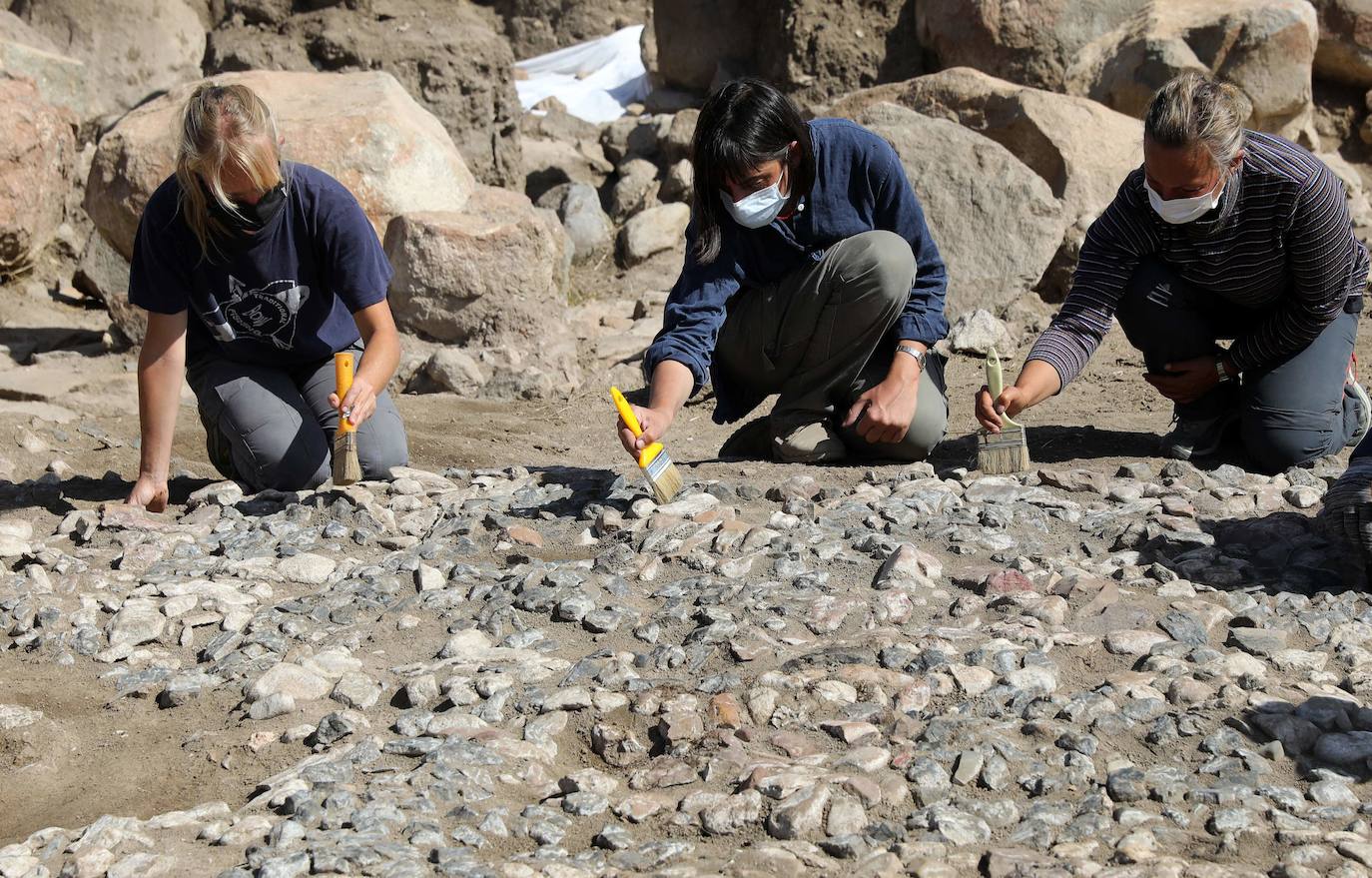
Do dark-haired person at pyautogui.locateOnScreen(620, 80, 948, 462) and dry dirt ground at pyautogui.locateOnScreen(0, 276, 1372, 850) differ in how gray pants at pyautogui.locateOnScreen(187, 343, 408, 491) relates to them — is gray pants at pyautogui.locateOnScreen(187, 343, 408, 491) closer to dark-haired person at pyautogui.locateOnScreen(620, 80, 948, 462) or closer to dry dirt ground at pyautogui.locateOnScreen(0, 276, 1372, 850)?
dry dirt ground at pyautogui.locateOnScreen(0, 276, 1372, 850)

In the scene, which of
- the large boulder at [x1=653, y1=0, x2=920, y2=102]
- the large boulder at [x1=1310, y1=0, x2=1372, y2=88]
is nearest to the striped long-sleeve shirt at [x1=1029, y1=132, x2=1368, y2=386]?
the large boulder at [x1=653, y1=0, x2=920, y2=102]

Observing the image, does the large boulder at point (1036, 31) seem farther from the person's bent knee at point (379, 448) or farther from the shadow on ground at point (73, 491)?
the shadow on ground at point (73, 491)

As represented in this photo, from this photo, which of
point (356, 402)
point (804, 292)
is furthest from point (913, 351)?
point (356, 402)

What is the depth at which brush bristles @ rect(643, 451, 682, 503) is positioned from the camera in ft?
11.3

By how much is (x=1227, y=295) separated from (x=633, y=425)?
182cm

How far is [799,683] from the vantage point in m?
2.52

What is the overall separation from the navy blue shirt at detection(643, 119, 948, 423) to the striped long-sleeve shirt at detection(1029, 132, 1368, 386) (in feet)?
1.35

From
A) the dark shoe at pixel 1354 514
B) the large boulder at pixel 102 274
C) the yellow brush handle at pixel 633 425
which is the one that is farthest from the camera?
the large boulder at pixel 102 274

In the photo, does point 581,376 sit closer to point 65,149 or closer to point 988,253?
point 988,253

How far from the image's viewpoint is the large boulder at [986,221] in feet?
20.8

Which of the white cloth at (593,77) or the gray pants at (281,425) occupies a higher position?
the gray pants at (281,425)

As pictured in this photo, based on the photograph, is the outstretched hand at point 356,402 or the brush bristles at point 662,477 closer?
the brush bristles at point 662,477

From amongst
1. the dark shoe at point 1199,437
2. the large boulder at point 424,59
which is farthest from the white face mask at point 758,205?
the large boulder at point 424,59

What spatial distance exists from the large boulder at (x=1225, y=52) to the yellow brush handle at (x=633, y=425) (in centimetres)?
561
